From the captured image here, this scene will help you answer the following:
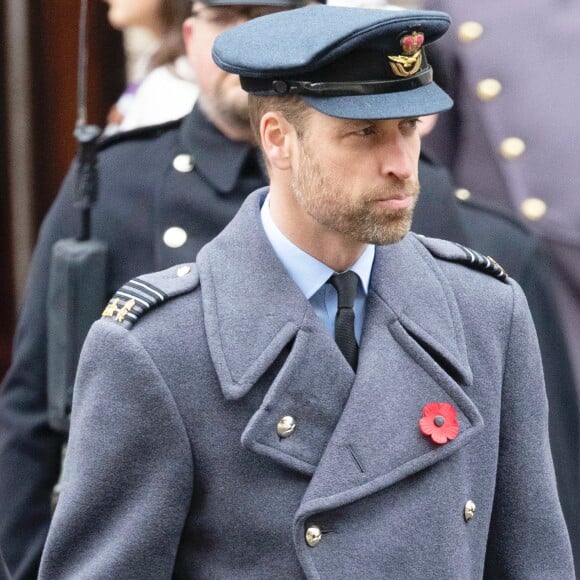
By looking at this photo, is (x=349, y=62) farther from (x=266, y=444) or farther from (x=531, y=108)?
(x=531, y=108)

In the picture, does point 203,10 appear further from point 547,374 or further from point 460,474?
point 460,474

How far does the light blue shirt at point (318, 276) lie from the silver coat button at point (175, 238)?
0.95 metres

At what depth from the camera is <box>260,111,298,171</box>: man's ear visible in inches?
110

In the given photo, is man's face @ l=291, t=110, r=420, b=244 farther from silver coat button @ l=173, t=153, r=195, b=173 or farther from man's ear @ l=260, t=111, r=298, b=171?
silver coat button @ l=173, t=153, r=195, b=173

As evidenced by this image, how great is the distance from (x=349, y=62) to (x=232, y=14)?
108 centimetres

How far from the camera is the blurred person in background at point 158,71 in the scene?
4566 mm

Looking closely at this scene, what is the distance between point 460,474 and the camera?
2807 millimetres

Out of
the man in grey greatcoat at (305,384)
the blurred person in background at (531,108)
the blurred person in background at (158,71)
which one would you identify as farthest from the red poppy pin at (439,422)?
the blurred person in background at (158,71)

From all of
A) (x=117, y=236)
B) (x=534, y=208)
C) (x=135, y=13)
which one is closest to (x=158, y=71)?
(x=135, y=13)

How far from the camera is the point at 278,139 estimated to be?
282 centimetres

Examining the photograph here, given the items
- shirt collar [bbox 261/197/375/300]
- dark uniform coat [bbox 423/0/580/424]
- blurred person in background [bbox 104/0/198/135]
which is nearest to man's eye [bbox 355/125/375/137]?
shirt collar [bbox 261/197/375/300]

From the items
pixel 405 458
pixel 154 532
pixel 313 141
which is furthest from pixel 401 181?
pixel 154 532

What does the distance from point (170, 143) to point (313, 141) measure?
1325mm

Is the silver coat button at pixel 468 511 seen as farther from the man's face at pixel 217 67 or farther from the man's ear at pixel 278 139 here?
the man's face at pixel 217 67
